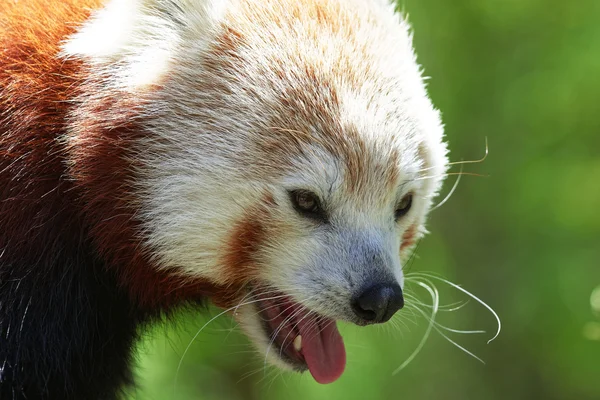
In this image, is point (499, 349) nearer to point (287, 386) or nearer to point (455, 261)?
point (455, 261)

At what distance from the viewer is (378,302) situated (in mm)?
2863

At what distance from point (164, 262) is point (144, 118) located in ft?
1.66

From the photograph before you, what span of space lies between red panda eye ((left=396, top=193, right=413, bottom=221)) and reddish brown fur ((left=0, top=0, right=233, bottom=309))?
97cm

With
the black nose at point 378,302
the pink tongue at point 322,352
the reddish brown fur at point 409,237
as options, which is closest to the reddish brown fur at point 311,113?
the black nose at point 378,302

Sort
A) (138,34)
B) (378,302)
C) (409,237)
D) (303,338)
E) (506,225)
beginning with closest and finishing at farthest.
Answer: (378,302) → (138,34) → (303,338) → (409,237) → (506,225)

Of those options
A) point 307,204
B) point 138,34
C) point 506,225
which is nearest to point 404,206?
point 307,204

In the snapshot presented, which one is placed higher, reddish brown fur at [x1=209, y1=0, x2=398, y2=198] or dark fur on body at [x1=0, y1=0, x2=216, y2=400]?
reddish brown fur at [x1=209, y1=0, x2=398, y2=198]

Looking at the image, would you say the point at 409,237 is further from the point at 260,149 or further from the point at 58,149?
the point at 58,149

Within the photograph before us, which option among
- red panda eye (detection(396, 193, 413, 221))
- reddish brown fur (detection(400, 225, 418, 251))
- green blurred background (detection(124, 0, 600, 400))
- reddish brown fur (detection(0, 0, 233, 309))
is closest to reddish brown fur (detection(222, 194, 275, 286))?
reddish brown fur (detection(0, 0, 233, 309))

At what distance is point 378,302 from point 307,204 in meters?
0.41

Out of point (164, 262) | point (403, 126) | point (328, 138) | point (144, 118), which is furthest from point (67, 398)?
point (403, 126)

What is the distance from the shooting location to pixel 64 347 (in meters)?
2.93

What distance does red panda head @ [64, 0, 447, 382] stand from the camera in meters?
2.87

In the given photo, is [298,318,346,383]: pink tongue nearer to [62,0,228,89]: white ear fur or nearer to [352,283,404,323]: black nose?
[352,283,404,323]: black nose
